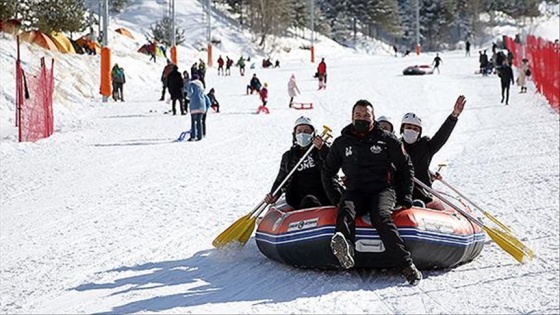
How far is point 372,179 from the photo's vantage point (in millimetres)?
7680

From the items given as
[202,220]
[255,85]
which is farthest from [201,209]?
[255,85]

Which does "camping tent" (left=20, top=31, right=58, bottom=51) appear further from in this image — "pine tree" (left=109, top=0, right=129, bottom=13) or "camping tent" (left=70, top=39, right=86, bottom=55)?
"pine tree" (left=109, top=0, right=129, bottom=13)

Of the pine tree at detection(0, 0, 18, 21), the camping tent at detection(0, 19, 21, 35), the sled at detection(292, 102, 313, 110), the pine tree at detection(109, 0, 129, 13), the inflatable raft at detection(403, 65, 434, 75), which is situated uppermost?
the pine tree at detection(109, 0, 129, 13)

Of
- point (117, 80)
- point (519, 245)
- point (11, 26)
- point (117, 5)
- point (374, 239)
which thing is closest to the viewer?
point (374, 239)

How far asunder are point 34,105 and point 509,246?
49.1 ft

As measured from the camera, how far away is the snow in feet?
23.1

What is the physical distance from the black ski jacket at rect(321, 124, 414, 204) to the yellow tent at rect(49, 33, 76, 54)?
1120 inches

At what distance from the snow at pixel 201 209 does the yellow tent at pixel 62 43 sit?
195 inches

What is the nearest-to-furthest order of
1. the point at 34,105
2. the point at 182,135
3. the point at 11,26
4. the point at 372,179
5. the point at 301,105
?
the point at 372,179 < the point at 182,135 < the point at 34,105 < the point at 301,105 < the point at 11,26

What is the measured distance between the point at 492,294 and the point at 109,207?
6506 mm

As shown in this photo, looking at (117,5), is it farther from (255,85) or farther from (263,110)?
(263,110)

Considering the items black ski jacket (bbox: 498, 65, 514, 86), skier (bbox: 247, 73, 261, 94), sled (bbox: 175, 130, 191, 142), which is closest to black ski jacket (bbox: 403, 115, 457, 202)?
sled (bbox: 175, 130, 191, 142)

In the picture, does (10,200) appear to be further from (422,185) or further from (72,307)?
(422,185)

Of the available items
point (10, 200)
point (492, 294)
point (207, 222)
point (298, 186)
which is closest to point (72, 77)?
point (10, 200)
